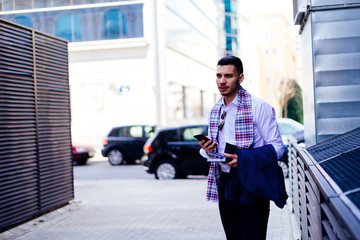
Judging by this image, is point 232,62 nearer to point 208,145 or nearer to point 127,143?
point 208,145

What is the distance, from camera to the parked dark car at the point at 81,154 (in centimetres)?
2058

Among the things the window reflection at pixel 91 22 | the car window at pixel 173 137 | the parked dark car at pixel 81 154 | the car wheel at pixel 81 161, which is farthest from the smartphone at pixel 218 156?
the window reflection at pixel 91 22

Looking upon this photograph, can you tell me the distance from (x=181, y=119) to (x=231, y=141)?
28005 millimetres

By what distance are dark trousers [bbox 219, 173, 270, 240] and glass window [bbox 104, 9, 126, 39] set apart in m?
24.6

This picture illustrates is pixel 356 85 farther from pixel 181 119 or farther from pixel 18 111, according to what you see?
pixel 181 119

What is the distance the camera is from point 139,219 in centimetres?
775

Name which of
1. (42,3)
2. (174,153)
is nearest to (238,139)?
(174,153)

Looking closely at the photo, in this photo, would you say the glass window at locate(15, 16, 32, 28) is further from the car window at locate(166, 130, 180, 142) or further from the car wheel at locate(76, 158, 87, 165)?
the car window at locate(166, 130, 180, 142)

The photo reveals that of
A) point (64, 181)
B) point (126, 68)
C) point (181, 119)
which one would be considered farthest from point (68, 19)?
point (64, 181)

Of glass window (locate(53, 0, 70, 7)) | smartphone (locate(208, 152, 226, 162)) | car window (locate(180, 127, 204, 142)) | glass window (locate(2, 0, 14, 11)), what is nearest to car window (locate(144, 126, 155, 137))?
car window (locate(180, 127, 204, 142))

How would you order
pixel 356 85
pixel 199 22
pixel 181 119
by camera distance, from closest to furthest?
1. pixel 356 85
2. pixel 181 119
3. pixel 199 22

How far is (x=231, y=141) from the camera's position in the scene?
3.23 m

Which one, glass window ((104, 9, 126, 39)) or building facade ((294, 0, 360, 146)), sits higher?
glass window ((104, 9, 126, 39))

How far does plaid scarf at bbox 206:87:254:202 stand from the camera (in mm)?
3381
